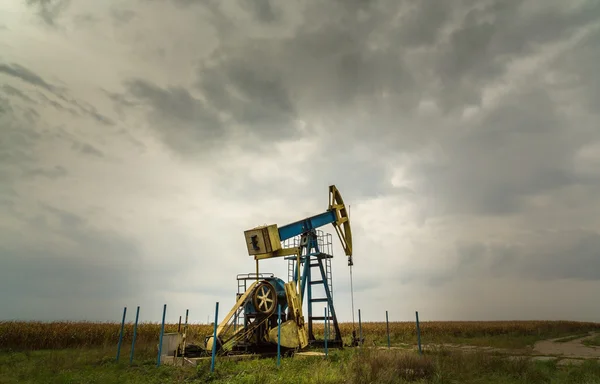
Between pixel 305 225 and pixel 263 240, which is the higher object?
pixel 305 225

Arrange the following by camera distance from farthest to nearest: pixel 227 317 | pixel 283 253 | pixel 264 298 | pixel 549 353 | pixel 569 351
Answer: pixel 569 351 → pixel 549 353 → pixel 283 253 → pixel 264 298 → pixel 227 317

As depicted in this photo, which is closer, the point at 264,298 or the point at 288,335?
the point at 288,335

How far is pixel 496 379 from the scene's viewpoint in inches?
346

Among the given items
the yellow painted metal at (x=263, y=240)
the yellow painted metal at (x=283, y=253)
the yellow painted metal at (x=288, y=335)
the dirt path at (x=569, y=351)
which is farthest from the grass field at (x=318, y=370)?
the dirt path at (x=569, y=351)

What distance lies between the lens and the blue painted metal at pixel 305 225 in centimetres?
1386

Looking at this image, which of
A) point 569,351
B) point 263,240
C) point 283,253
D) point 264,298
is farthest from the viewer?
point 569,351

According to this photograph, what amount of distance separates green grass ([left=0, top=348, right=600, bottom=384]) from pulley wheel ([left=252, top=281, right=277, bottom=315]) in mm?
1692

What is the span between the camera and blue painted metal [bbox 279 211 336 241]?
13.9 meters

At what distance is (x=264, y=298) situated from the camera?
12227 mm

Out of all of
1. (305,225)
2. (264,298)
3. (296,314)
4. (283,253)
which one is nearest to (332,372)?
(296,314)

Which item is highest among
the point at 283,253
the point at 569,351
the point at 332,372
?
the point at 283,253

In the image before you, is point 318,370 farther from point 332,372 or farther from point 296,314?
point 296,314

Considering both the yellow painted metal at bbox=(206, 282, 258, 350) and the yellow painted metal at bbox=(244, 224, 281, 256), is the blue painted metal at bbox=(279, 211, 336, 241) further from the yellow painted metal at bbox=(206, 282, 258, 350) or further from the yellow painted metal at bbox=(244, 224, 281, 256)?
the yellow painted metal at bbox=(206, 282, 258, 350)

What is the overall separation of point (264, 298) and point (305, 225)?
12.1ft
